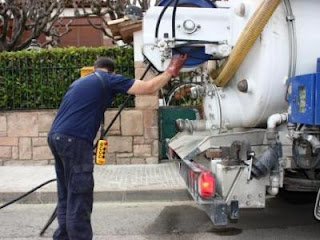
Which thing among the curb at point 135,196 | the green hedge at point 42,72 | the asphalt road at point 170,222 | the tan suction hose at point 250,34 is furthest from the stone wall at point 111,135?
the tan suction hose at point 250,34

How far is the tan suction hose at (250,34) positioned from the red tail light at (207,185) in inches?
40.8

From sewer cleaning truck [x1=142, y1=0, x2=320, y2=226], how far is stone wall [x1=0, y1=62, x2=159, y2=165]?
3.91m

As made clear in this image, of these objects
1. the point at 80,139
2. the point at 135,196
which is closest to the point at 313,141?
the point at 80,139

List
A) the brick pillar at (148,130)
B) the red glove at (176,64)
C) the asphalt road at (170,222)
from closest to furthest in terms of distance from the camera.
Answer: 1. the red glove at (176,64)
2. the asphalt road at (170,222)
3. the brick pillar at (148,130)

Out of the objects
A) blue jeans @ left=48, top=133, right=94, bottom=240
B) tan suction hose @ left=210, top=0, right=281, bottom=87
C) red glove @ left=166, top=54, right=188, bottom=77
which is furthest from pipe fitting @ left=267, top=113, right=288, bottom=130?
blue jeans @ left=48, top=133, right=94, bottom=240

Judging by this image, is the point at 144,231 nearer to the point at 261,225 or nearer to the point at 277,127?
the point at 261,225

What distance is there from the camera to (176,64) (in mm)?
4531

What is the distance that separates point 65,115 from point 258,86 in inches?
65.7

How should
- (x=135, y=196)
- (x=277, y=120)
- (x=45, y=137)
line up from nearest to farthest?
(x=277, y=120) → (x=135, y=196) → (x=45, y=137)

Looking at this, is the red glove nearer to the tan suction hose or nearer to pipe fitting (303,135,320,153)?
the tan suction hose

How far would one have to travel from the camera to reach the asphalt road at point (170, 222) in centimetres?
523

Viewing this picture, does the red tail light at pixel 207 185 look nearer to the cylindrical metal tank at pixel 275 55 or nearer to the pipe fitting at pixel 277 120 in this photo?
the pipe fitting at pixel 277 120

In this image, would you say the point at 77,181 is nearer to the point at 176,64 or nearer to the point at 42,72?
the point at 176,64

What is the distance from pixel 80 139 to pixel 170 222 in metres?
2.00
